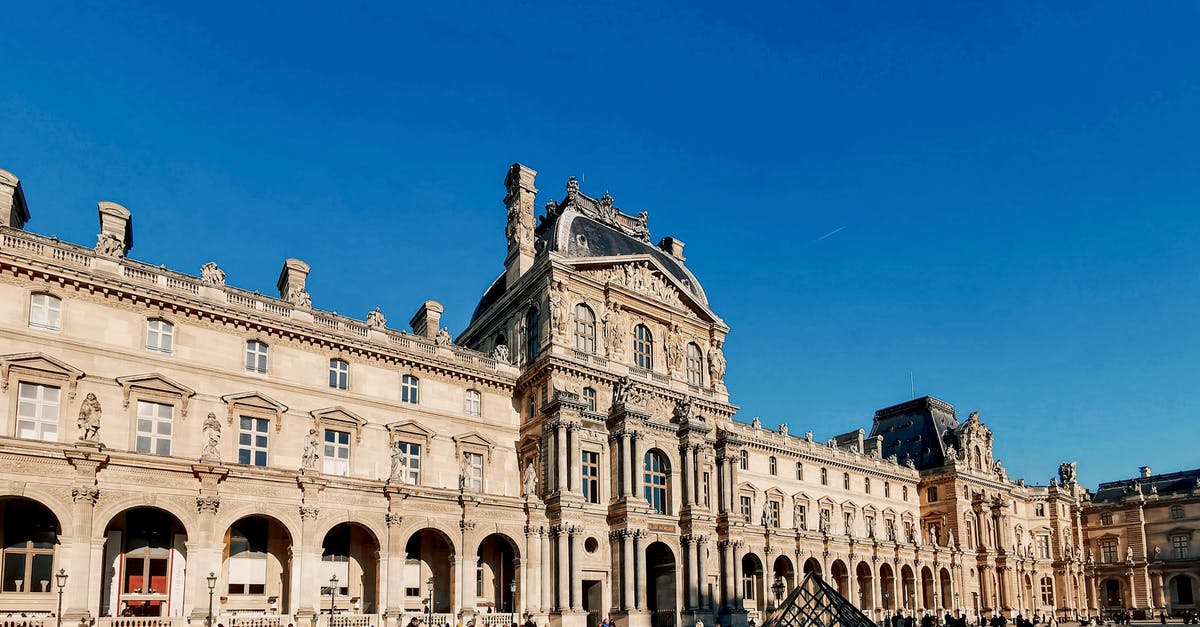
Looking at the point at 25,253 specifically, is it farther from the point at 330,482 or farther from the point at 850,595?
the point at 850,595

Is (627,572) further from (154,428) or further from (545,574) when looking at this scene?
(154,428)

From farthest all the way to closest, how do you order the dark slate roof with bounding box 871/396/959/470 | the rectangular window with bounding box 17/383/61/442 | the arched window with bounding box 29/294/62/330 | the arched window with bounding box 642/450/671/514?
the dark slate roof with bounding box 871/396/959/470
the arched window with bounding box 642/450/671/514
the arched window with bounding box 29/294/62/330
the rectangular window with bounding box 17/383/61/442

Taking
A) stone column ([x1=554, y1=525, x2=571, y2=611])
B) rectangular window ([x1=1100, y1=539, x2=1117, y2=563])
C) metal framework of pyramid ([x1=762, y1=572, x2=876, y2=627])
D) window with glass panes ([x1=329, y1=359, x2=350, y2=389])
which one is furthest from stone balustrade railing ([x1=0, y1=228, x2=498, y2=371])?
rectangular window ([x1=1100, y1=539, x2=1117, y2=563])

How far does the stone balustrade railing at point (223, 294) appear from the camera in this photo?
120ft

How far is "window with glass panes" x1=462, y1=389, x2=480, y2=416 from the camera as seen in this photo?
49531 millimetres

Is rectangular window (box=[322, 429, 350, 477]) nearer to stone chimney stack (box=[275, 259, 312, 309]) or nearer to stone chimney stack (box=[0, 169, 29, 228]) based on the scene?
stone chimney stack (box=[275, 259, 312, 309])

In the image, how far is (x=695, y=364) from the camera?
195ft

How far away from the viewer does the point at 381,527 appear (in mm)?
40375

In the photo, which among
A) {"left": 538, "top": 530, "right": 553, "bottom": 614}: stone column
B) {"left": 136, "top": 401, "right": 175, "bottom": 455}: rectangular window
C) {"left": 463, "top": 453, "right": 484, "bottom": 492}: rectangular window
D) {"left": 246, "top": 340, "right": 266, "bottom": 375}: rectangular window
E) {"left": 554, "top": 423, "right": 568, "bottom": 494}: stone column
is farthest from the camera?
{"left": 463, "top": 453, "right": 484, "bottom": 492}: rectangular window

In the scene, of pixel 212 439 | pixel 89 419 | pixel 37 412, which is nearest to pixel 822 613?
pixel 212 439

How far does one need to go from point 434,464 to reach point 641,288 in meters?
17.7

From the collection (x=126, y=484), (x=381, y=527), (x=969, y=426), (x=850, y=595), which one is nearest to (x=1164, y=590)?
(x=969, y=426)

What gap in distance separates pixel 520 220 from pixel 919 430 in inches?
1925

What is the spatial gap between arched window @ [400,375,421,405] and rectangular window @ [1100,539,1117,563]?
3319 inches
